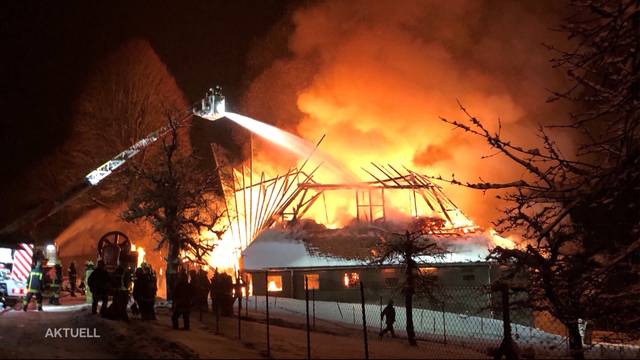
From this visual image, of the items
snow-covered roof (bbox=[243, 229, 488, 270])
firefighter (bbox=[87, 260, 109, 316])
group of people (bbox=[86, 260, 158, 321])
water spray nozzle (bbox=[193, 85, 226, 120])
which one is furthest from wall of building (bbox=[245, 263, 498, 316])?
firefighter (bbox=[87, 260, 109, 316])

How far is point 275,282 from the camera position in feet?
102

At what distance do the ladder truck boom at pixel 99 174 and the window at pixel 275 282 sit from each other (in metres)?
Result: 9.33

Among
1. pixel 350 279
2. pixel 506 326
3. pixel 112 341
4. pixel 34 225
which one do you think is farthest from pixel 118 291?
pixel 350 279

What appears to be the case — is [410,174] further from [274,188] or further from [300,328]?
[300,328]

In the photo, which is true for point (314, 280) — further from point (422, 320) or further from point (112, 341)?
point (112, 341)

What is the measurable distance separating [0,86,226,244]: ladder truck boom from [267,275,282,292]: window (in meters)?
9.33

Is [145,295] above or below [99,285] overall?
below

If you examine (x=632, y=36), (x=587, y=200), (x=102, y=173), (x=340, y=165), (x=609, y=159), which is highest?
(x=340, y=165)

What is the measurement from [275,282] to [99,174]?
10.9 meters

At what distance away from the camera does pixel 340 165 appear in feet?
156

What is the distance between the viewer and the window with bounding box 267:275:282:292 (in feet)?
102

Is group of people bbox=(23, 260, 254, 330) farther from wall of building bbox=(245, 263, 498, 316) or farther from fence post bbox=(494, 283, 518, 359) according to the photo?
wall of building bbox=(245, 263, 498, 316)

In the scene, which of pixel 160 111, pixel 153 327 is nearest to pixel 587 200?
pixel 153 327

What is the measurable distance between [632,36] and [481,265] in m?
24.2
